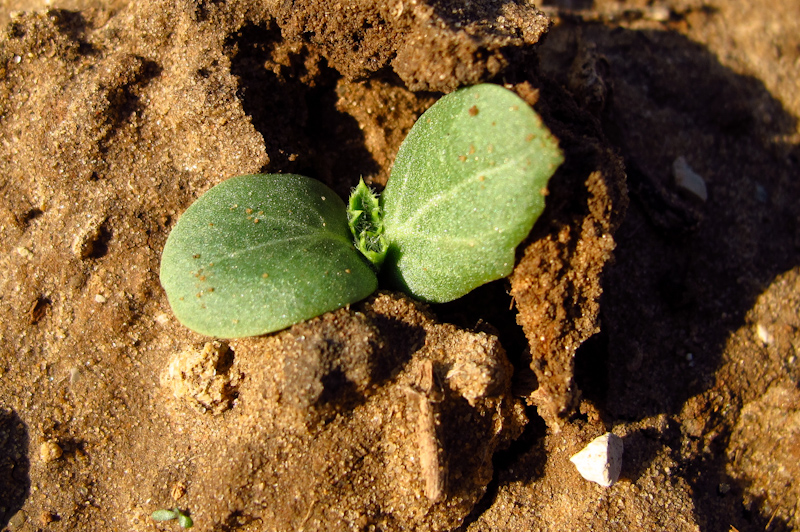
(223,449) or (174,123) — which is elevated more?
(174,123)

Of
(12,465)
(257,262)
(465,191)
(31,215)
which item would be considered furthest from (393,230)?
(12,465)

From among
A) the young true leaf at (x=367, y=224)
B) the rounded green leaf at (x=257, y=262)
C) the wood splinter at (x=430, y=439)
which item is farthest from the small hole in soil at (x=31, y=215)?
the wood splinter at (x=430, y=439)

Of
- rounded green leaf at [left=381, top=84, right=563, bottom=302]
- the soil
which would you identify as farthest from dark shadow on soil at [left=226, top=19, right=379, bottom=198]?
rounded green leaf at [left=381, top=84, right=563, bottom=302]

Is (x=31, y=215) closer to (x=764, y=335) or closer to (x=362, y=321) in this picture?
(x=362, y=321)

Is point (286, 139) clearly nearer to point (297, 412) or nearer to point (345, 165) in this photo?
point (345, 165)

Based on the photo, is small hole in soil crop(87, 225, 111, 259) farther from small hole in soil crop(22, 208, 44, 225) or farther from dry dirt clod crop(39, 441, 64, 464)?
dry dirt clod crop(39, 441, 64, 464)

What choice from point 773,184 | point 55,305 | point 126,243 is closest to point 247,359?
point 126,243
